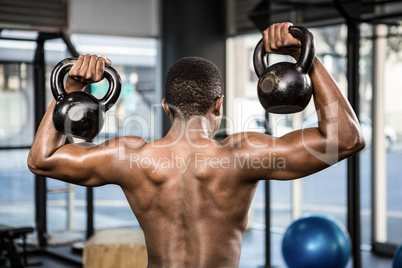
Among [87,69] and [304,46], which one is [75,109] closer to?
[87,69]

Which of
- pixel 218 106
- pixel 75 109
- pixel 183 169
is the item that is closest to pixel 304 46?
pixel 218 106

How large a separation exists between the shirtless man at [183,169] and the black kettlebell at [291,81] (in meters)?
0.14

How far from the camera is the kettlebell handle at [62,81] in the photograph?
1.44 metres

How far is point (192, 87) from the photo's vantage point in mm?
1467

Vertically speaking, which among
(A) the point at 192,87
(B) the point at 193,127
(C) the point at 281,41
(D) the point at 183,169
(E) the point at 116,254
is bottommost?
(E) the point at 116,254

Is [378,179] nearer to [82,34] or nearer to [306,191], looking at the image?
[306,191]

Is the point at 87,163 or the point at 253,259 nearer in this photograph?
the point at 87,163

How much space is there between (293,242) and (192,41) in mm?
2539

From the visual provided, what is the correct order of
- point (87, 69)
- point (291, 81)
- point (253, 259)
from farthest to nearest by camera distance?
point (253, 259)
point (87, 69)
point (291, 81)

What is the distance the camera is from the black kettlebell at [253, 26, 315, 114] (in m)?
1.29

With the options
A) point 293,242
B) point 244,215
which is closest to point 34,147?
point 244,215

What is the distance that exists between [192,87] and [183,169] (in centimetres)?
23

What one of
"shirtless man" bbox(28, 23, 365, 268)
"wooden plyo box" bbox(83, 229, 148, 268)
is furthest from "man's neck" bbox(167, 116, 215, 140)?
"wooden plyo box" bbox(83, 229, 148, 268)

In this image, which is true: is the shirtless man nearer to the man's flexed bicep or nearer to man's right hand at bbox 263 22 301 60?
the man's flexed bicep
